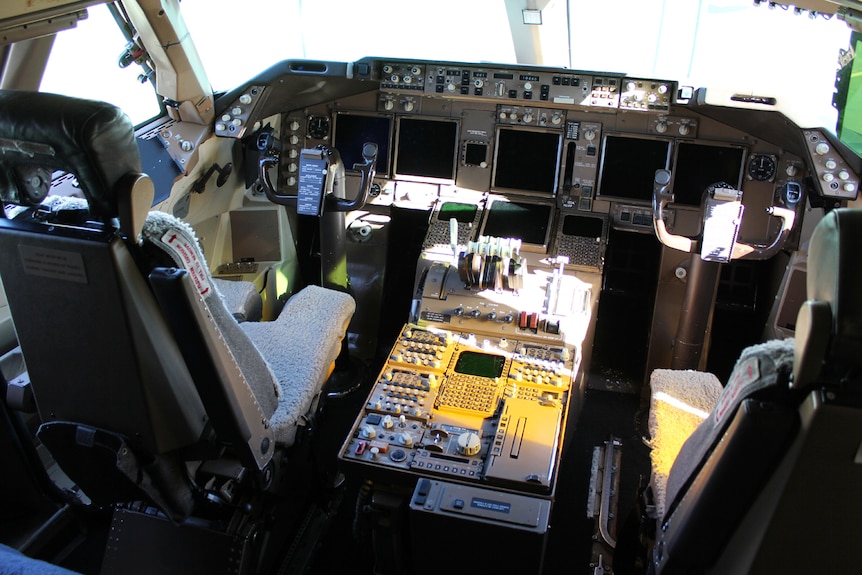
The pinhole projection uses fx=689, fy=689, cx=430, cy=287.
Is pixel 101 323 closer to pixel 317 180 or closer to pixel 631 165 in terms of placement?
pixel 317 180

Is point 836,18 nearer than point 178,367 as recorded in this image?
No

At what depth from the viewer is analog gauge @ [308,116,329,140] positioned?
163 inches

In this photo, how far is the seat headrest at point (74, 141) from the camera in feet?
4.70

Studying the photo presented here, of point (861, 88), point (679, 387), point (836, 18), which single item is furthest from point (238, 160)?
point (861, 88)

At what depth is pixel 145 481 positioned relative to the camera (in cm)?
192

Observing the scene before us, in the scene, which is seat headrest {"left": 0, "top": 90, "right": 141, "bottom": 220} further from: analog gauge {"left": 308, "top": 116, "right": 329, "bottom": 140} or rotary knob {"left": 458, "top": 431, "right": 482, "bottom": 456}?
analog gauge {"left": 308, "top": 116, "right": 329, "bottom": 140}

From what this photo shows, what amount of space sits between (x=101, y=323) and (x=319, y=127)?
2.69m

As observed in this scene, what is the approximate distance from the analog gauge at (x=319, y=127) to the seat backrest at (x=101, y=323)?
249 cm

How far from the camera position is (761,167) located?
144 inches

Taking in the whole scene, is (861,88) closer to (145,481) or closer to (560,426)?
(560,426)

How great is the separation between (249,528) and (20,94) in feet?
4.58

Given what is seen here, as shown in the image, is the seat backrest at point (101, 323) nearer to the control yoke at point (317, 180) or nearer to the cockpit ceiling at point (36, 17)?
the cockpit ceiling at point (36, 17)

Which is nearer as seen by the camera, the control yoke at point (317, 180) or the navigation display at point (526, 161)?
the control yoke at point (317, 180)

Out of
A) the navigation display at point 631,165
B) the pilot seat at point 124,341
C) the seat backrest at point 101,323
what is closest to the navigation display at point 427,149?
the navigation display at point 631,165
